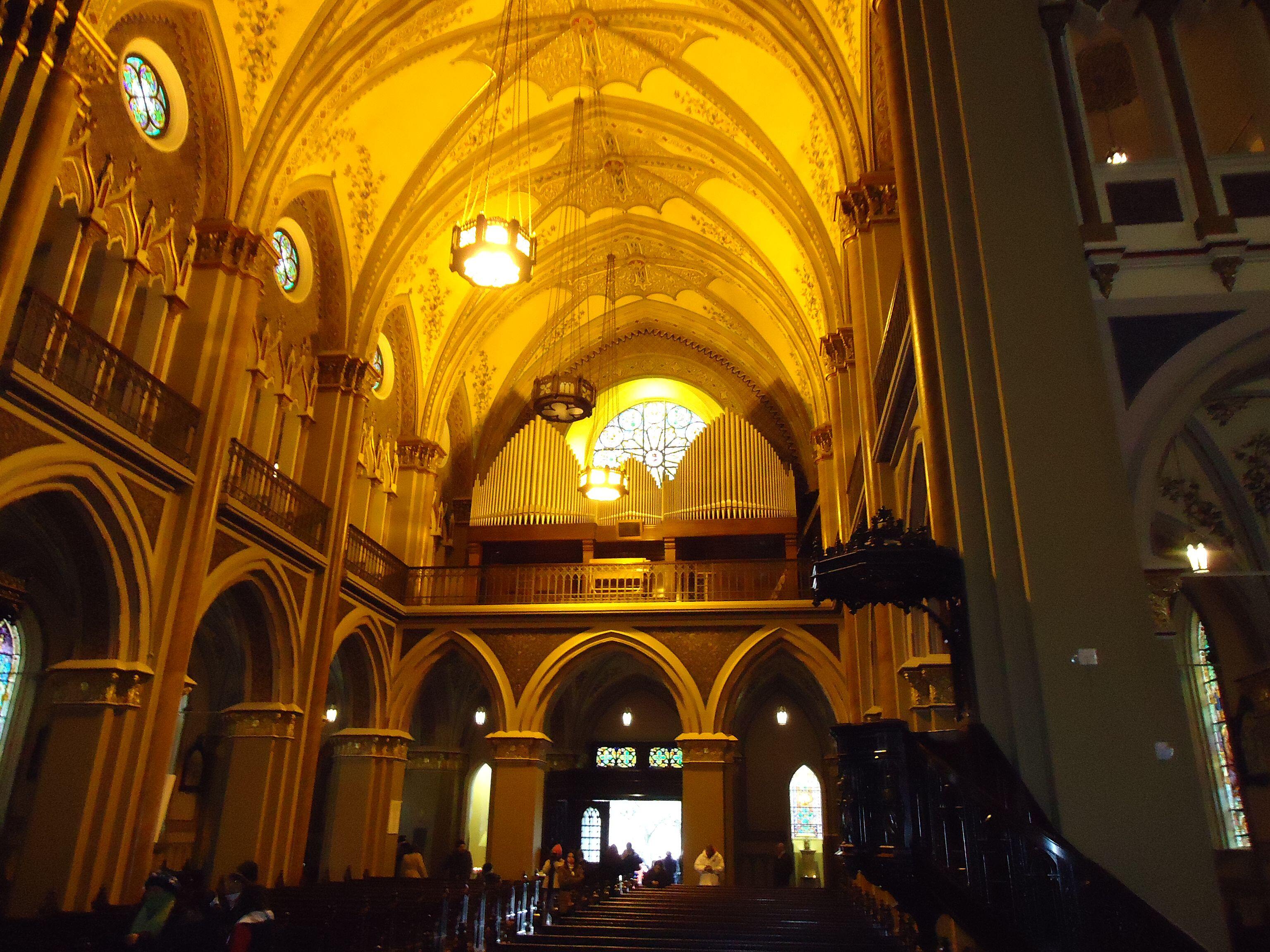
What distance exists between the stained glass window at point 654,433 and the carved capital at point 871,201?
10854 mm

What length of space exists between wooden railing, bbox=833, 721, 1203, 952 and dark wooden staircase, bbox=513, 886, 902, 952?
163cm

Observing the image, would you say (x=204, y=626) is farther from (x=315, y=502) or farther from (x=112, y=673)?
(x=112, y=673)

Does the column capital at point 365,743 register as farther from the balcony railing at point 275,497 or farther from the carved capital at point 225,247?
the carved capital at point 225,247

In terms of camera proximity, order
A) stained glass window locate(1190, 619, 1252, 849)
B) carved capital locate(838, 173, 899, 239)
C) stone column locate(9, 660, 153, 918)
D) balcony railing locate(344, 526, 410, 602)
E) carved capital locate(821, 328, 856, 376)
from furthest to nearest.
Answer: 1. balcony railing locate(344, 526, 410, 602)
2. carved capital locate(821, 328, 856, 376)
3. carved capital locate(838, 173, 899, 239)
4. stained glass window locate(1190, 619, 1252, 849)
5. stone column locate(9, 660, 153, 918)

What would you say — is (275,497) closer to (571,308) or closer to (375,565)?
(375,565)

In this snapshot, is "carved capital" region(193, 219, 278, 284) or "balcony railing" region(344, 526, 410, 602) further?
"balcony railing" region(344, 526, 410, 602)

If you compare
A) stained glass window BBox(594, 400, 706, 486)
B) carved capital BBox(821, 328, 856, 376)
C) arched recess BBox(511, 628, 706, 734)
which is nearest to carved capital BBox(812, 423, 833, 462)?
carved capital BBox(821, 328, 856, 376)

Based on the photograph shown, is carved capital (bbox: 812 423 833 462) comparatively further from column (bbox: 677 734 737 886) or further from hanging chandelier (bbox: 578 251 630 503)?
column (bbox: 677 734 737 886)

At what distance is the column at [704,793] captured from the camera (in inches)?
608

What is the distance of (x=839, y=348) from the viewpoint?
14.5 m

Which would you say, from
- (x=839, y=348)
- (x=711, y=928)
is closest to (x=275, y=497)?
(x=839, y=348)

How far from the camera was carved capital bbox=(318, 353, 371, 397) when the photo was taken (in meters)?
15.7

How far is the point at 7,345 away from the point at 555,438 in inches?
489

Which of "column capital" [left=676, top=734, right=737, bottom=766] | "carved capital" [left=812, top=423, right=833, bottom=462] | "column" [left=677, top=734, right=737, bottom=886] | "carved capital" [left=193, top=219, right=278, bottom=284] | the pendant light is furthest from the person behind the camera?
"carved capital" [left=812, top=423, right=833, bottom=462]
